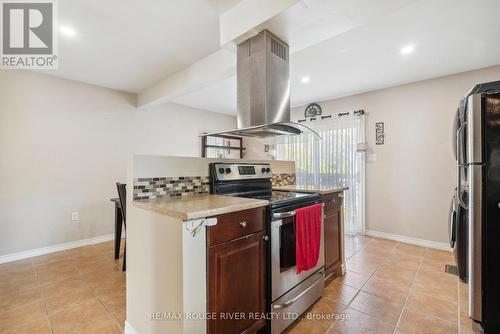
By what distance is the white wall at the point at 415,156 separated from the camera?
3.02 meters

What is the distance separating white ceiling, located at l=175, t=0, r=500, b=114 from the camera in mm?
1531

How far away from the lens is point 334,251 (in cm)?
224

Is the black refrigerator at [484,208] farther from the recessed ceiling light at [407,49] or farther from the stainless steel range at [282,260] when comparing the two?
the recessed ceiling light at [407,49]

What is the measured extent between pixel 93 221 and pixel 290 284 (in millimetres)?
3222

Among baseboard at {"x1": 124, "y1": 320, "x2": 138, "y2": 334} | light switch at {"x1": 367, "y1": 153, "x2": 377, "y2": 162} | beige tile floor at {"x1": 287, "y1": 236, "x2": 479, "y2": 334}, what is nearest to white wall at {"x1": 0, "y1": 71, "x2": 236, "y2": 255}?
baseboard at {"x1": 124, "y1": 320, "x2": 138, "y2": 334}

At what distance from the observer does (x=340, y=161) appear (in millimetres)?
3893

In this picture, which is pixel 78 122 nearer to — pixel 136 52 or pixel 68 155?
pixel 68 155

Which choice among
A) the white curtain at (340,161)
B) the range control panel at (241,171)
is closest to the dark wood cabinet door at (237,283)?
the range control panel at (241,171)

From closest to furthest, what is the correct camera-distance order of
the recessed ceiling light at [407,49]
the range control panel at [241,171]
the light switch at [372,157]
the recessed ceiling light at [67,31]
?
the range control panel at [241,171] < the recessed ceiling light at [67,31] < the recessed ceiling light at [407,49] < the light switch at [372,157]

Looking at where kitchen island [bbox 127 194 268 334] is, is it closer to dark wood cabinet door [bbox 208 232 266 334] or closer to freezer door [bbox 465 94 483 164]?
dark wood cabinet door [bbox 208 232 266 334]

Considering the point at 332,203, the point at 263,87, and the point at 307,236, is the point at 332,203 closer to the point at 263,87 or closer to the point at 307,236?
the point at 307,236

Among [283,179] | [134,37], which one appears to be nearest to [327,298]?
[283,179]

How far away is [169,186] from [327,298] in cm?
166

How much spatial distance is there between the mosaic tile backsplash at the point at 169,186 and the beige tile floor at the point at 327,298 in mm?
998
